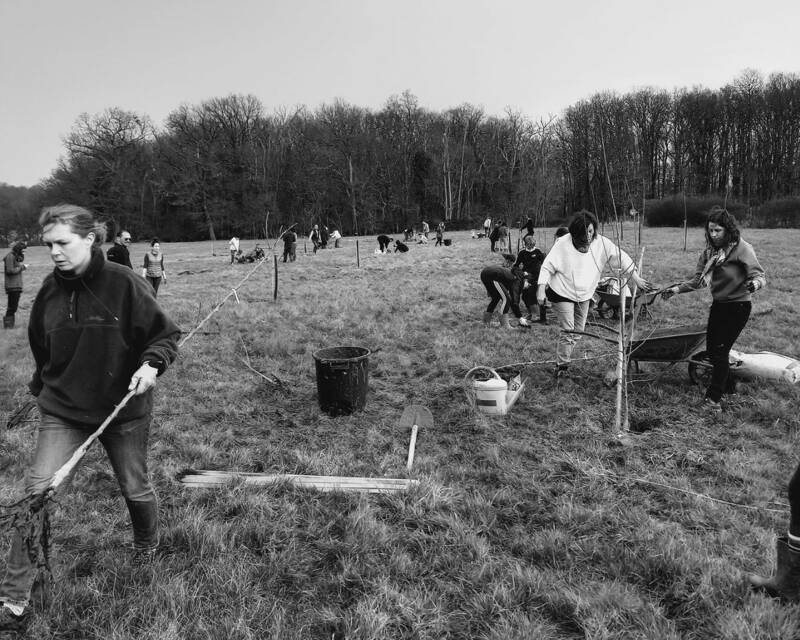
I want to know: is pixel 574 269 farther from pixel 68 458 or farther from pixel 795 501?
pixel 68 458

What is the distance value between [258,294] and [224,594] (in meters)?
Answer: 10.9

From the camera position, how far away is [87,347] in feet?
7.68

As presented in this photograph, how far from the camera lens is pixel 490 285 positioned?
9.01 metres

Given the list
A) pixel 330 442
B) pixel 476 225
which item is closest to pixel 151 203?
pixel 476 225

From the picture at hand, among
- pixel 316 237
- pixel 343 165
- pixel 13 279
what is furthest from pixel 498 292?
pixel 343 165

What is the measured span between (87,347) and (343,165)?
151ft

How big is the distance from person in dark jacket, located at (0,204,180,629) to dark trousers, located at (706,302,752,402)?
458cm

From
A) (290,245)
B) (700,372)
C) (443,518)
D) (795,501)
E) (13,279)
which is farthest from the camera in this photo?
(290,245)

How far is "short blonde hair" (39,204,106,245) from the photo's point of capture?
2.27 metres

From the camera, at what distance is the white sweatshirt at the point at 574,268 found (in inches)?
219

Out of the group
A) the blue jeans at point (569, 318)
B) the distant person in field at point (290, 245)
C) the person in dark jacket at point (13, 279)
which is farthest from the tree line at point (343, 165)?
the blue jeans at point (569, 318)

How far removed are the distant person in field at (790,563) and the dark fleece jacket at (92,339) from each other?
2832 millimetres

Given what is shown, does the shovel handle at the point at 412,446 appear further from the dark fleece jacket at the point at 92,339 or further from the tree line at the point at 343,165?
the tree line at the point at 343,165

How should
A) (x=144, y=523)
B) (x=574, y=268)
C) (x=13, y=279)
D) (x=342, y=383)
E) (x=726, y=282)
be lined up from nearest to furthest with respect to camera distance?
(x=144, y=523), (x=726, y=282), (x=342, y=383), (x=574, y=268), (x=13, y=279)
